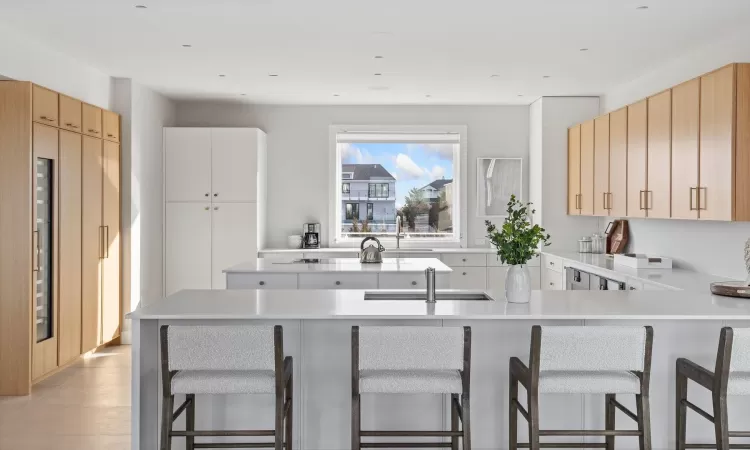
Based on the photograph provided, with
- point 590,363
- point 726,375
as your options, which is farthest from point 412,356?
point 726,375

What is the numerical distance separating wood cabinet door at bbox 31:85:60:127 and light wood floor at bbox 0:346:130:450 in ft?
6.57

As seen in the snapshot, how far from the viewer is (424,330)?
2.61m

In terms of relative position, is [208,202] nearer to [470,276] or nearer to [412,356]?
[470,276]

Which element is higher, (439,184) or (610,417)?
(439,184)

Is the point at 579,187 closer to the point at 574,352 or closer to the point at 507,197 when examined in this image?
the point at 507,197

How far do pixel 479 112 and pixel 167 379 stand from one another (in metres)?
5.87

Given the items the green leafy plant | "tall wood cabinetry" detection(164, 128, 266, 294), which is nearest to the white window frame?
"tall wood cabinetry" detection(164, 128, 266, 294)

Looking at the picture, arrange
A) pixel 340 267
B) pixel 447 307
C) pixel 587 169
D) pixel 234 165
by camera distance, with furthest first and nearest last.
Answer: pixel 234 165 → pixel 587 169 → pixel 340 267 → pixel 447 307

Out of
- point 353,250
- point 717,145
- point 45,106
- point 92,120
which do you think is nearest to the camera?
point 717,145

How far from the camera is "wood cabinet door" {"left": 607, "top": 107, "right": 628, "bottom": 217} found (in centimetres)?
557

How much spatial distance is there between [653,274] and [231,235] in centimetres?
437

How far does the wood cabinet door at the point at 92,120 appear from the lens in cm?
554

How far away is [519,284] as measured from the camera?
3.14m

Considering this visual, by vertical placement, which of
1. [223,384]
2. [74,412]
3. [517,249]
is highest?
[517,249]
